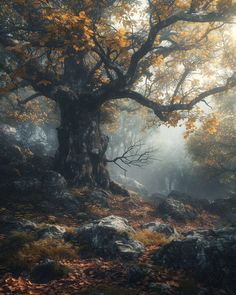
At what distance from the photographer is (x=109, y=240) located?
9.28 m

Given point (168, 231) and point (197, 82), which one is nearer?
point (168, 231)

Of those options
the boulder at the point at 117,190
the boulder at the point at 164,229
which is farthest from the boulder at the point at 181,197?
the boulder at the point at 164,229

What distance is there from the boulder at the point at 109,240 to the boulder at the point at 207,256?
0.82 meters

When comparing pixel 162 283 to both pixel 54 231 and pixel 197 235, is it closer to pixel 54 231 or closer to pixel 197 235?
pixel 197 235

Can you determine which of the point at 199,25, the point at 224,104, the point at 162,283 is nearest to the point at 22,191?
the point at 162,283

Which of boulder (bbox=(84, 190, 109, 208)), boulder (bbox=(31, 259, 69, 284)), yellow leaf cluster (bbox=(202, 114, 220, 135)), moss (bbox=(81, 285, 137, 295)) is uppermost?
yellow leaf cluster (bbox=(202, 114, 220, 135))

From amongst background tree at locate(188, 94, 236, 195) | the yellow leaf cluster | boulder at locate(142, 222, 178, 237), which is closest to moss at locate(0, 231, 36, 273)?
boulder at locate(142, 222, 178, 237)

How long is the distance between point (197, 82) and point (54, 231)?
1580 centimetres

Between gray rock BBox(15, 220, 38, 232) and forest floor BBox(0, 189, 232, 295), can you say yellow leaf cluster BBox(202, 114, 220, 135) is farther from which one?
Answer: gray rock BBox(15, 220, 38, 232)

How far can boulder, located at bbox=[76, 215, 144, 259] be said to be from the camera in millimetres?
8883

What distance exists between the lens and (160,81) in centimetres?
2752

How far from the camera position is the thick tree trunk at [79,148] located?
1798 centimetres

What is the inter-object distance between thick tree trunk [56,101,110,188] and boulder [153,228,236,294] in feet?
32.9

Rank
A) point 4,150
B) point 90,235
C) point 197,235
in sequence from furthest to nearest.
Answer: point 4,150 → point 90,235 → point 197,235
